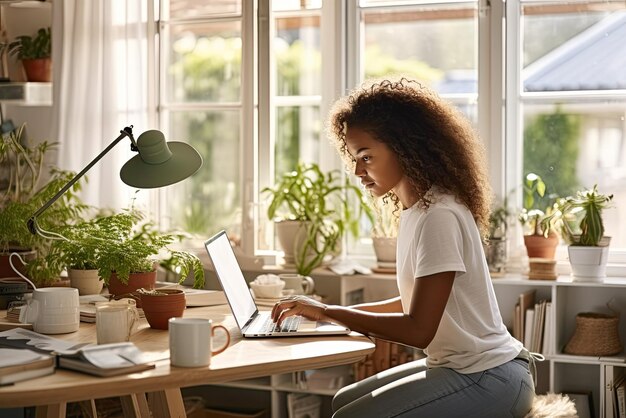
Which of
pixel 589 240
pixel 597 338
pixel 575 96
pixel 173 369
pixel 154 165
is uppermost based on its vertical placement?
pixel 575 96

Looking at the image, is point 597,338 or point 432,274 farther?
point 597,338

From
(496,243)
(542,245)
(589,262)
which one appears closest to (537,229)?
(542,245)

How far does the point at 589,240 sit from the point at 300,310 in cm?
155

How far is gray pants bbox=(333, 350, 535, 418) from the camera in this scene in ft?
7.80

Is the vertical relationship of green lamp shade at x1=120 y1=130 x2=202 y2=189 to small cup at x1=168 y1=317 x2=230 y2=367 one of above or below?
above

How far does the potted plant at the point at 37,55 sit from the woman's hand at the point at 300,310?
217 centimetres

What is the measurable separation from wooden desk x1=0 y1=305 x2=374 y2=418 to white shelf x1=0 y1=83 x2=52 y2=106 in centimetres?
172

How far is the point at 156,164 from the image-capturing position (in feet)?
8.60

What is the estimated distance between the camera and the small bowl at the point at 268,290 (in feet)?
10.7

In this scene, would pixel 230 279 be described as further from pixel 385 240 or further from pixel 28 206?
pixel 385 240

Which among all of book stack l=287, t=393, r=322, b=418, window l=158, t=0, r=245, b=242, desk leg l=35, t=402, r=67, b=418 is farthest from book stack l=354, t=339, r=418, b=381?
desk leg l=35, t=402, r=67, b=418

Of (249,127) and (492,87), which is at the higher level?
(492,87)

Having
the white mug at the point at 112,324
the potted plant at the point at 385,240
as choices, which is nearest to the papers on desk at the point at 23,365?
the white mug at the point at 112,324

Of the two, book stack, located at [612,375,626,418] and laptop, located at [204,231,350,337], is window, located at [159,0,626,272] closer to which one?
book stack, located at [612,375,626,418]
